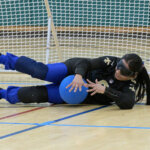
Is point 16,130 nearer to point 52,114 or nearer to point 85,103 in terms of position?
point 52,114

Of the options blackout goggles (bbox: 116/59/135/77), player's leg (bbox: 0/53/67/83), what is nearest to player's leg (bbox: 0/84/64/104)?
player's leg (bbox: 0/53/67/83)

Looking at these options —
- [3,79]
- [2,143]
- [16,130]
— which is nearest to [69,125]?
[16,130]

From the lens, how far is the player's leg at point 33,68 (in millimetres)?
2904

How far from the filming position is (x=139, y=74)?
9.82 feet

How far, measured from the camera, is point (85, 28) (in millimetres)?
5059

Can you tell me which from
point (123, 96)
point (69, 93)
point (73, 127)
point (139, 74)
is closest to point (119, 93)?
point (123, 96)

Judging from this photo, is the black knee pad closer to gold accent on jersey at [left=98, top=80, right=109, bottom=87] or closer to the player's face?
gold accent on jersey at [left=98, top=80, right=109, bottom=87]

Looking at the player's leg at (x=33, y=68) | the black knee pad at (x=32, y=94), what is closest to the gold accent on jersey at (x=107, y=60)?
the player's leg at (x=33, y=68)

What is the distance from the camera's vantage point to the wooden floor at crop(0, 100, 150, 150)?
186 centimetres

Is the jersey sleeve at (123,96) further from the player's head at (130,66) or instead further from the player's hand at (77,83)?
the player's hand at (77,83)

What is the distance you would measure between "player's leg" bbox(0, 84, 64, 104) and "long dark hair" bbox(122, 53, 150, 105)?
736mm

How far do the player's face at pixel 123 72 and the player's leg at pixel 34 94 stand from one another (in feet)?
1.97

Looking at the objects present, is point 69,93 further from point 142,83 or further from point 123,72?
point 142,83

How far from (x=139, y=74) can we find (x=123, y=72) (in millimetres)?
320
